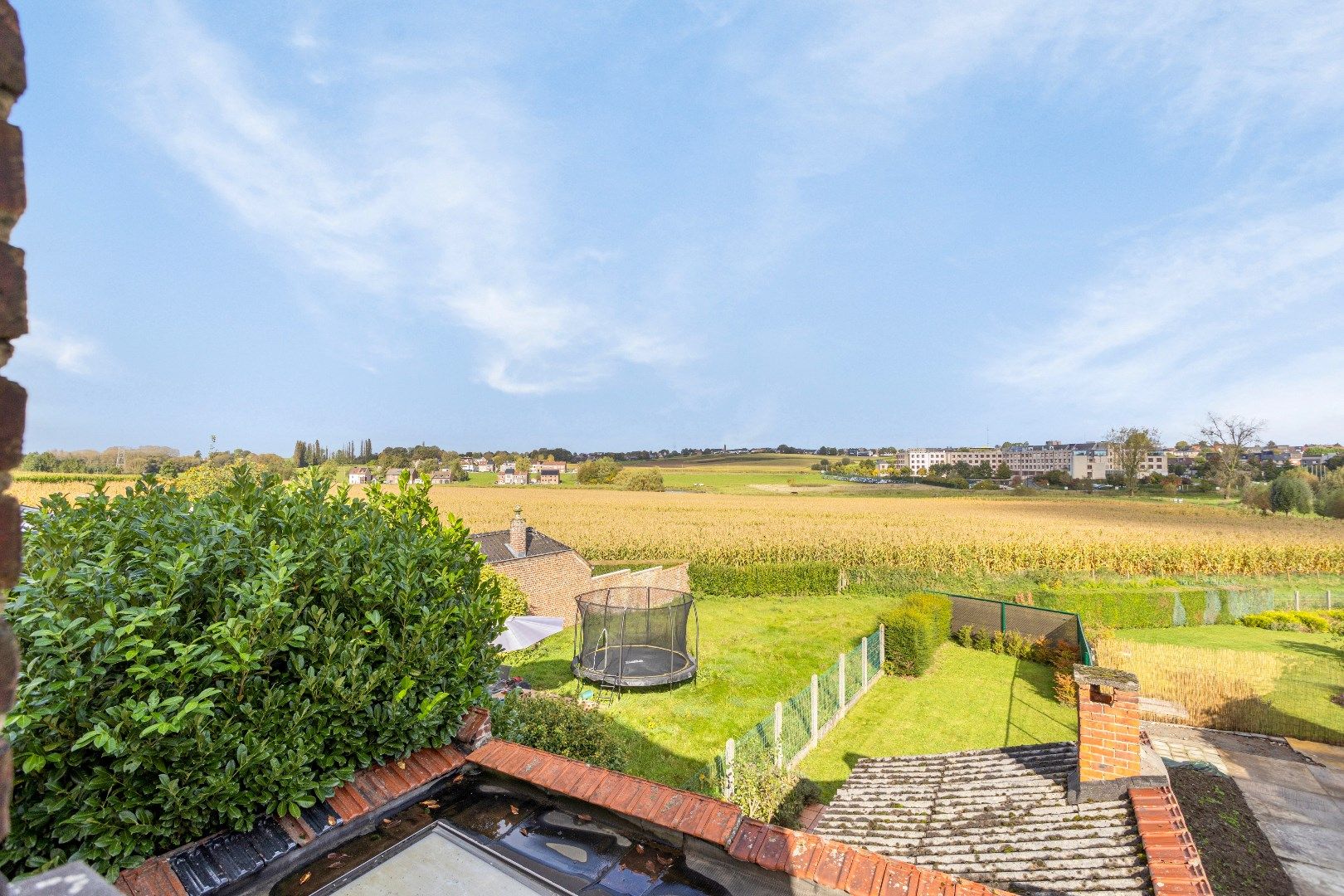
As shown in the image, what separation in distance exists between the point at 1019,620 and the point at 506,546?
16.2m

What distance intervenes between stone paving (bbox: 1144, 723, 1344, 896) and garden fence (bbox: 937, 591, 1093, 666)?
3.42 meters

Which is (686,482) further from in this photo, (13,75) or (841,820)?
(13,75)

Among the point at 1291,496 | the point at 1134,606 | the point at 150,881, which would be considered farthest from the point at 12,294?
the point at 1291,496

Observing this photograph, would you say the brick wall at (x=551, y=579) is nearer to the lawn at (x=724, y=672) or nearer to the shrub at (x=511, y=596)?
the lawn at (x=724, y=672)

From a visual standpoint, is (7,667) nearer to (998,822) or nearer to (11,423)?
(11,423)

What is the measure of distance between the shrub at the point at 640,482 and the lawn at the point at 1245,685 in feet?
153

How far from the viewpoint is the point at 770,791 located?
8781mm

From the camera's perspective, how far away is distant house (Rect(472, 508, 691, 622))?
1855cm

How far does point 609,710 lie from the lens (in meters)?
12.8

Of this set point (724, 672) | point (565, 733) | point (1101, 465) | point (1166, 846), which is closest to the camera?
point (1166, 846)

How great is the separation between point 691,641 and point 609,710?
21.1 feet

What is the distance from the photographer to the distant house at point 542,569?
18.5 m

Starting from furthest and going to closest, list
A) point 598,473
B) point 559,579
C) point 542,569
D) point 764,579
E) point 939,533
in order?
point 598,473, point 939,533, point 764,579, point 559,579, point 542,569

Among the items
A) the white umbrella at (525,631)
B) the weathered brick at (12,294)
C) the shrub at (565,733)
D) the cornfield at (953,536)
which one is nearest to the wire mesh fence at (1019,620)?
the cornfield at (953,536)
